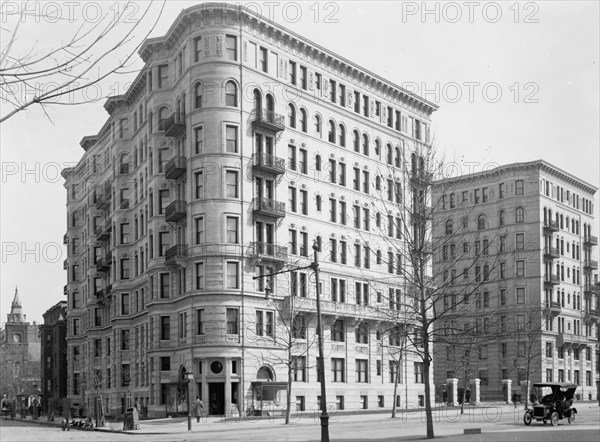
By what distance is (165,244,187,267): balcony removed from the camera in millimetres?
61000

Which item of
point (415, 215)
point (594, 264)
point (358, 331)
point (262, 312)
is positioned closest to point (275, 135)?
point (262, 312)

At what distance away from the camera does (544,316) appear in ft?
329

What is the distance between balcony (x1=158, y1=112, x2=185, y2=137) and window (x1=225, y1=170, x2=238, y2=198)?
5808mm

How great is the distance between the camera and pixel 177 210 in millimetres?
62125

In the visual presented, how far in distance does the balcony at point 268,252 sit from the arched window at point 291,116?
9.97 metres

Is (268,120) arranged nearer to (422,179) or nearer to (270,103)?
(270,103)

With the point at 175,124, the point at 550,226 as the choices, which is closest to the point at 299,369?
the point at 175,124

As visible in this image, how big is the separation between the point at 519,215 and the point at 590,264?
1853cm

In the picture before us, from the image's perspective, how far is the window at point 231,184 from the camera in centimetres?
6000

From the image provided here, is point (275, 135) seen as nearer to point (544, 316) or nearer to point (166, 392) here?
point (166, 392)

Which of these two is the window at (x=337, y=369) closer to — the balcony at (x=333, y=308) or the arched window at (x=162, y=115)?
the balcony at (x=333, y=308)

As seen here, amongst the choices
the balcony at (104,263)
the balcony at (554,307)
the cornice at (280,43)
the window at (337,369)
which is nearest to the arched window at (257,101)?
the cornice at (280,43)

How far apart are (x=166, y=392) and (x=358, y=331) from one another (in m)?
16.8

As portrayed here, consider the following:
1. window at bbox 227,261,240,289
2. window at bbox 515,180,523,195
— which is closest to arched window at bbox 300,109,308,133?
window at bbox 227,261,240,289
